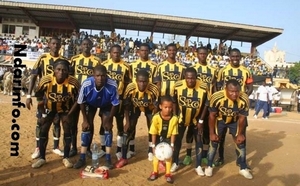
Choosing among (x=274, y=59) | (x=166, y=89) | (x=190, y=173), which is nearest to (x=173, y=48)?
(x=166, y=89)

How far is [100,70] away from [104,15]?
2069 cm

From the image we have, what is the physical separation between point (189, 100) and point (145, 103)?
88 centimetres

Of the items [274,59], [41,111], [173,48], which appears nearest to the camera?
[41,111]

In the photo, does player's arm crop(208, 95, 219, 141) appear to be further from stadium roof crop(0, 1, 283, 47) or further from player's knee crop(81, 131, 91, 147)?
stadium roof crop(0, 1, 283, 47)

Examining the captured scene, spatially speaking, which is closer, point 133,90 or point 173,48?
point 133,90

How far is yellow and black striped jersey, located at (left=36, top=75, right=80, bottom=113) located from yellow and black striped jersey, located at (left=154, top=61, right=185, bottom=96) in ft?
6.52

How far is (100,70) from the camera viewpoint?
17.5 feet

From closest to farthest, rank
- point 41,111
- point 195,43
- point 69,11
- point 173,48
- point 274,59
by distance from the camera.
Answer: point 41,111
point 173,48
point 69,11
point 195,43
point 274,59

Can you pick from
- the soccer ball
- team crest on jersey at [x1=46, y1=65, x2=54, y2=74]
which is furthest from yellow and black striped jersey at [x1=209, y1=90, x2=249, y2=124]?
team crest on jersey at [x1=46, y1=65, x2=54, y2=74]

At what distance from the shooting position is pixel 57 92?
18.4ft

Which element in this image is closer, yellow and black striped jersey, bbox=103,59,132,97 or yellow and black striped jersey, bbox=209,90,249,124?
yellow and black striped jersey, bbox=209,90,249,124

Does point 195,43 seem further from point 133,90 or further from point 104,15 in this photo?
point 133,90

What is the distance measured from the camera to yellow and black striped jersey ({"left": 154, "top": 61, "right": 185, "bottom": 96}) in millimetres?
6922

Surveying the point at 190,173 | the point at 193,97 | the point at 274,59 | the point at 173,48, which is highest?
the point at 274,59
